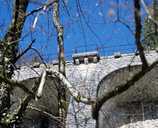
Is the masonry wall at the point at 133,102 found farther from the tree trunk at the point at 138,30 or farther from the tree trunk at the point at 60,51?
the tree trunk at the point at 138,30

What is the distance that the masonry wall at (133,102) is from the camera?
8.91 m

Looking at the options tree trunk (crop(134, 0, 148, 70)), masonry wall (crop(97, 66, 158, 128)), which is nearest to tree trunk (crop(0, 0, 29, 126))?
tree trunk (crop(134, 0, 148, 70))

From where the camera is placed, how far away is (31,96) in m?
3.86

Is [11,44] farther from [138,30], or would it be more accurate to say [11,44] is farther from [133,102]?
[133,102]

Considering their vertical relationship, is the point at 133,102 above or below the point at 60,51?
below

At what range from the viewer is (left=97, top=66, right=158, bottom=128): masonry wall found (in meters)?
8.91

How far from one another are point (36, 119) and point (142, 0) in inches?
269

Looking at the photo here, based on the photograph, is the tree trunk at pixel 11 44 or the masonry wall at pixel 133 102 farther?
the masonry wall at pixel 133 102

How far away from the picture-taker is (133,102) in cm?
945

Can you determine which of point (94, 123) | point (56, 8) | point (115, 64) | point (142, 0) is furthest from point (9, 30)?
point (115, 64)

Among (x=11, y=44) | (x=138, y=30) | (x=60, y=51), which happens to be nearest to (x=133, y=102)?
(x=60, y=51)

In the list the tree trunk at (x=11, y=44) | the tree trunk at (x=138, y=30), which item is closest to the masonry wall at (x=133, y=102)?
the tree trunk at (x=11, y=44)

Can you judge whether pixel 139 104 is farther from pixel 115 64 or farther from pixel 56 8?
pixel 56 8

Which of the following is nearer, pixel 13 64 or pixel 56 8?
pixel 13 64
